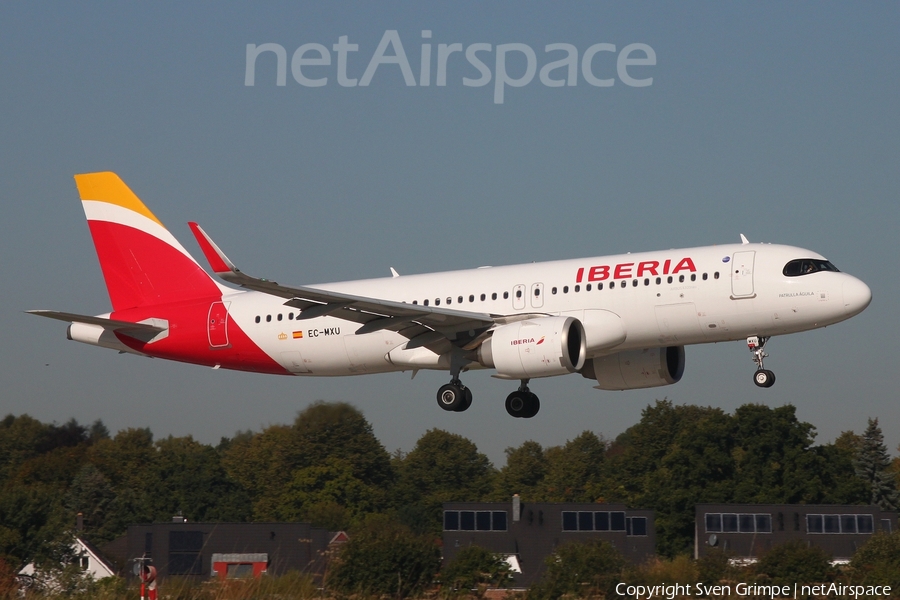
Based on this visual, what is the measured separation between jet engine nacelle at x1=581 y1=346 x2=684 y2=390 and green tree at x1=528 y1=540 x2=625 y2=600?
17.2 ft

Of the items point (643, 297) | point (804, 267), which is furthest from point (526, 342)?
point (804, 267)

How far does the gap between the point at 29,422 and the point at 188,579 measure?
8985 centimetres

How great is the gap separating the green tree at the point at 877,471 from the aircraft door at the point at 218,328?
7597 cm

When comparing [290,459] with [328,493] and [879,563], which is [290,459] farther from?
[879,563]

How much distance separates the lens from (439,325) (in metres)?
36.9

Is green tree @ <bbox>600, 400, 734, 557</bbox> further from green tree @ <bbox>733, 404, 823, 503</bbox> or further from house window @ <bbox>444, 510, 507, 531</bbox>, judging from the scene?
house window @ <bbox>444, 510, 507, 531</bbox>

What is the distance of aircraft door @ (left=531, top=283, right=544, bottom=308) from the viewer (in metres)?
37.0

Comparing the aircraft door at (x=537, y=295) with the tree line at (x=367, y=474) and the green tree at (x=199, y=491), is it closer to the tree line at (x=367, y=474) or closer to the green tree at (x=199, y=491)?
the tree line at (x=367, y=474)

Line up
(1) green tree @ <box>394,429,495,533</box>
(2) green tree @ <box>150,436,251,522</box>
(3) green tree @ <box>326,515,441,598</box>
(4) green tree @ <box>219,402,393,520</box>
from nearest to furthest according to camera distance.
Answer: (3) green tree @ <box>326,515,441,598</box> < (4) green tree @ <box>219,402,393,520</box> < (2) green tree @ <box>150,436,251,522</box> < (1) green tree @ <box>394,429,495,533</box>

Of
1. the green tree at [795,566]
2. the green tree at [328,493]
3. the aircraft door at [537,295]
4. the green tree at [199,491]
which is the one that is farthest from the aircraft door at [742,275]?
the green tree at [199,491]

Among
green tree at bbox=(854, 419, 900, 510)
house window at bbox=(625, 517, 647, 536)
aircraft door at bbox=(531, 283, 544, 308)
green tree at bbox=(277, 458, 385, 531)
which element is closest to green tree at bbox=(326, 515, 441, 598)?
aircraft door at bbox=(531, 283, 544, 308)

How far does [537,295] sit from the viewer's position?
122 feet

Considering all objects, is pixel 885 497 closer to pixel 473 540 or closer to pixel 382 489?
pixel 382 489

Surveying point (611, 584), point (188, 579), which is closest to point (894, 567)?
point (611, 584)
